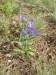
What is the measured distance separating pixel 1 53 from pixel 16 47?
0.65ft

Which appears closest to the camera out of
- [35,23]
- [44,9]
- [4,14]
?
[35,23]

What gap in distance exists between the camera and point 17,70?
2797 millimetres

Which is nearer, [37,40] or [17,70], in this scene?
[17,70]

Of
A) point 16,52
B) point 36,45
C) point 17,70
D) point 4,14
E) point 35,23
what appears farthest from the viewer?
point 4,14

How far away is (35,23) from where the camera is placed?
3533 mm

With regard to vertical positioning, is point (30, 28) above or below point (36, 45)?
above

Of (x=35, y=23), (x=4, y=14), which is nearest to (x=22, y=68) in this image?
(x=35, y=23)

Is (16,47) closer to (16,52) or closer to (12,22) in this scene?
(16,52)

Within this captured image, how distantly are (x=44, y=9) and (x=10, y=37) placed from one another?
138cm

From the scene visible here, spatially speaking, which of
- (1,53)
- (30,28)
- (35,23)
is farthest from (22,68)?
(35,23)

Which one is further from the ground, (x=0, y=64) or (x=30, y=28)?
(x=30, y=28)

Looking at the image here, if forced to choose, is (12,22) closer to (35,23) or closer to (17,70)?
(35,23)

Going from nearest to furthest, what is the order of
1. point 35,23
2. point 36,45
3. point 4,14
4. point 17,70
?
point 17,70 < point 36,45 < point 35,23 < point 4,14

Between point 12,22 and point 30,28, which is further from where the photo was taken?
point 12,22
